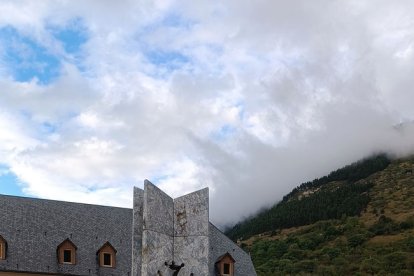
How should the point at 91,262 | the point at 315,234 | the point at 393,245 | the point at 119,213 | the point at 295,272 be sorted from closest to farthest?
the point at 91,262
the point at 119,213
the point at 295,272
the point at 393,245
the point at 315,234

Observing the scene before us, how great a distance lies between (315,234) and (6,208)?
123545mm

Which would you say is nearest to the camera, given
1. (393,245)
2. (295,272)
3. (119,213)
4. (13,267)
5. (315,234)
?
(13,267)

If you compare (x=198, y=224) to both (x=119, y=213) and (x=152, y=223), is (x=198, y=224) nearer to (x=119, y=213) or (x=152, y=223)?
(x=152, y=223)

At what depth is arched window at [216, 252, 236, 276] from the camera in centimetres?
7169

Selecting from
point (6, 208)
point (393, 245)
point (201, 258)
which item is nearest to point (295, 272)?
point (393, 245)

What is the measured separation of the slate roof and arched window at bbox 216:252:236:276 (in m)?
9.41

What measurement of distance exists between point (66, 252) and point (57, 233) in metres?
2.55

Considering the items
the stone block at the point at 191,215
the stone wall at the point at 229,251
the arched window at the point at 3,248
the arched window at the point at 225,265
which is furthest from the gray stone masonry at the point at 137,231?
the stone wall at the point at 229,251

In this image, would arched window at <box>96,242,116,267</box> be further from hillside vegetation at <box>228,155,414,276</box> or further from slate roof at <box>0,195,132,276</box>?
hillside vegetation at <box>228,155,414,276</box>

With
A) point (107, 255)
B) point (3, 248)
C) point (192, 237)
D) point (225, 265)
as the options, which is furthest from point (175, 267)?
point (225, 265)

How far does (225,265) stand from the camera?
237ft

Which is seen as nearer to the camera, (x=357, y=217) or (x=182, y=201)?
(x=182, y=201)

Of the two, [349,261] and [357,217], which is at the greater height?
[357,217]

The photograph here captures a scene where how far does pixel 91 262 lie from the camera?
67562mm
